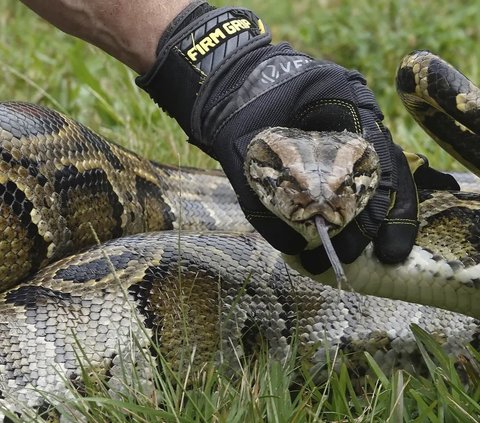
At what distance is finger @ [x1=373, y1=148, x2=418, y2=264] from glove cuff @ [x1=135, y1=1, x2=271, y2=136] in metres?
0.83

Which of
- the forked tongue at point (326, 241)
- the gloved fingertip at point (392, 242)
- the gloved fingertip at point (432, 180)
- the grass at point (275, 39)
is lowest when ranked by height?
the grass at point (275, 39)

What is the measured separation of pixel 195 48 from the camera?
4.05 meters

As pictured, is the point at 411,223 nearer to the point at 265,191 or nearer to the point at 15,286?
the point at 265,191

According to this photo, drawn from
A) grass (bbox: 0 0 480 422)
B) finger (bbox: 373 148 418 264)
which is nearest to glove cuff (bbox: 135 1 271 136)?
grass (bbox: 0 0 480 422)

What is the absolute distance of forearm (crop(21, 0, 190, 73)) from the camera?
4188 millimetres

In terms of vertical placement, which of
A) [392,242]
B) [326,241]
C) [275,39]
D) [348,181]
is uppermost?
[348,181]

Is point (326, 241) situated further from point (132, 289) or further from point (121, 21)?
point (121, 21)

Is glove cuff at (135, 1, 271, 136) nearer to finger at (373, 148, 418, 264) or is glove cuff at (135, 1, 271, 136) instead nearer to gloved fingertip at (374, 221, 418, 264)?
finger at (373, 148, 418, 264)

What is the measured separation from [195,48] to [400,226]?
116cm

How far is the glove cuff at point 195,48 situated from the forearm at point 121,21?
0.06 meters

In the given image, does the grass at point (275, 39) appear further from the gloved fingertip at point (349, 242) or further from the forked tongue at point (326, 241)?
the forked tongue at point (326, 241)

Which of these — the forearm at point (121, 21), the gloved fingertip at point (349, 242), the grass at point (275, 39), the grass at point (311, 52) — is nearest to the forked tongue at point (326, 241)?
the gloved fingertip at point (349, 242)

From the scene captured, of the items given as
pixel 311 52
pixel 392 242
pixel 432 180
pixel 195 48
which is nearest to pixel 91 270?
pixel 195 48

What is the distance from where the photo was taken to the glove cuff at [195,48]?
13.2 ft
